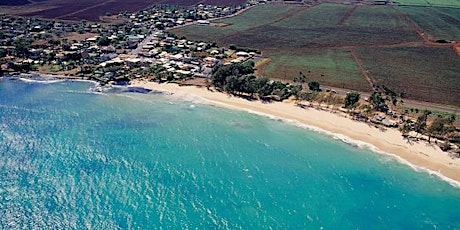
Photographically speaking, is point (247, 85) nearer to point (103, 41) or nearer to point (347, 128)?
point (347, 128)

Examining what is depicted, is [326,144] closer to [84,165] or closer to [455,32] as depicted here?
[84,165]

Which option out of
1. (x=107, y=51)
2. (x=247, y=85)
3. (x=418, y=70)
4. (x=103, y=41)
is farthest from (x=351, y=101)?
(x=103, y=41)

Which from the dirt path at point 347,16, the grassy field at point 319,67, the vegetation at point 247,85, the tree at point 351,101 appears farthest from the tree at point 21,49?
the dirt path at point 347,16

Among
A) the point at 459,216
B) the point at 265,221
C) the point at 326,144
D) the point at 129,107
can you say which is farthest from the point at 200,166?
the point at 459,216

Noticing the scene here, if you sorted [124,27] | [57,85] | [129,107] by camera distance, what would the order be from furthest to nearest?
1. [124,27]
2. [57,85]
3. [129,107]

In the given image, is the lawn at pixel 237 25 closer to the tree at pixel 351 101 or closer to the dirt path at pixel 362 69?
the dirt path at pixel 362 69

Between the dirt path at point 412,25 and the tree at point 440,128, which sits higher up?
the dirt path at point 412,25

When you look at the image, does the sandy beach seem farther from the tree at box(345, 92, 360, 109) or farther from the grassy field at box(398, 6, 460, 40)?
the grassy field at box(398, 6, 460, 40)
